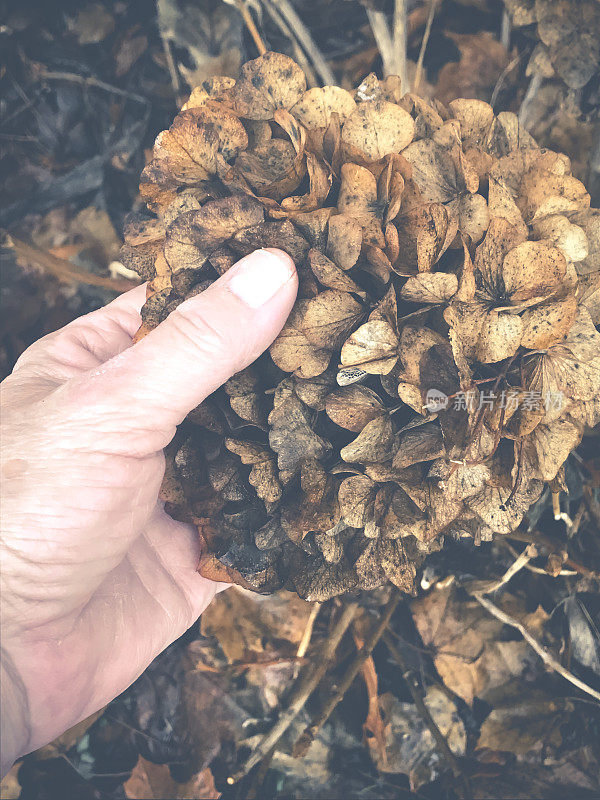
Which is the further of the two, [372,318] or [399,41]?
[399,41]

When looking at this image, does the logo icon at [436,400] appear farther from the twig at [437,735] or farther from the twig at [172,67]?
the twig at [172,67]

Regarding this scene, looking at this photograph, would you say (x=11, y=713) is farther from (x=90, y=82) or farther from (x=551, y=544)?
(x=90, y=82)

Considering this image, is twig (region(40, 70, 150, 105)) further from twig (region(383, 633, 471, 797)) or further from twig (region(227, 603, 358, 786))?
twig (region(383, 633, 471, 797))

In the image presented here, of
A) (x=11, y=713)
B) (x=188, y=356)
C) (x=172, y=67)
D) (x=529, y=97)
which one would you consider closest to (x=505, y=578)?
(x=188, y=356)

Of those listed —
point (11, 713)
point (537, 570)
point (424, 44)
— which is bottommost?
point (537, 570)

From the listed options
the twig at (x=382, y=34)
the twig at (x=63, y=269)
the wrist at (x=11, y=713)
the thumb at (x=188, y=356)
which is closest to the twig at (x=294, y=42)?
the twig at (x=382, y=34)

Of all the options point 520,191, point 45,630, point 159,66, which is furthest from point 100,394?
point 159,66

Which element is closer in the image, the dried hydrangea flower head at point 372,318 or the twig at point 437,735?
the dried hydrangea flower head at point 372,318
